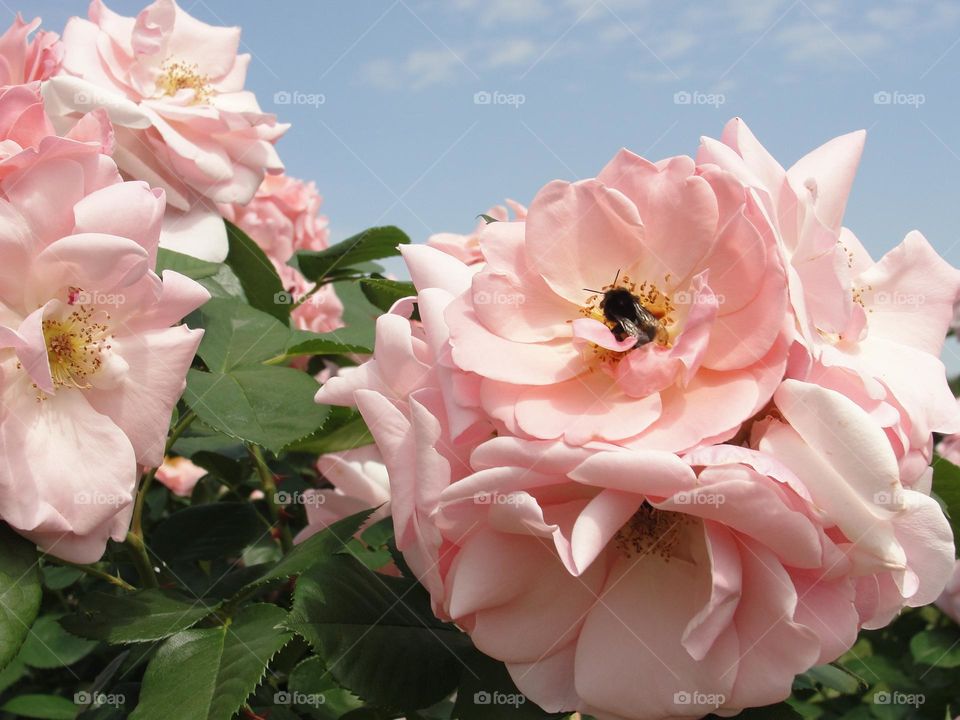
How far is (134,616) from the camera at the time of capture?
1323mm

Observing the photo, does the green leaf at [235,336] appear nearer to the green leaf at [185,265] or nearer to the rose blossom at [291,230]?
the green leaf at [185,265]

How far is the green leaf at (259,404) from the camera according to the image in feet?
4.23

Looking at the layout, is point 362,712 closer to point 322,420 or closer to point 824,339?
point 322,420

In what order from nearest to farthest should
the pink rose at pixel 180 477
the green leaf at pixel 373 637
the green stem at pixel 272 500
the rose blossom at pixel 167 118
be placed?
the green leaf at pixel 373 637
the rose blossom at pixel 167 118
the green stem at pixel 272 500
the pink rose at pixel 180 477

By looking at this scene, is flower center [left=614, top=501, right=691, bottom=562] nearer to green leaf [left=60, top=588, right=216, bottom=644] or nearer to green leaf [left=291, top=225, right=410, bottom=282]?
green leaf [left=60, top=588, right=216, bottom=644]

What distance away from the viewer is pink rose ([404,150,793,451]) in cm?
92

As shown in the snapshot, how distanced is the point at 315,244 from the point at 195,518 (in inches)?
53.8

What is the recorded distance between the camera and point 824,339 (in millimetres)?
1019

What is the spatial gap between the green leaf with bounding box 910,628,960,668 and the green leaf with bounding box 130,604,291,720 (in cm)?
171

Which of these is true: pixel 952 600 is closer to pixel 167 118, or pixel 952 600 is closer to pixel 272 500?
pixel 272 500

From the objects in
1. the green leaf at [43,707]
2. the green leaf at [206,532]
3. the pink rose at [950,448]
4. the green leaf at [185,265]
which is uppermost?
the green leaf at [185,265]

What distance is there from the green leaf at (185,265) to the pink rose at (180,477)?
65.0 inches

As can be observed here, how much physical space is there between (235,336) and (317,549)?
47cm

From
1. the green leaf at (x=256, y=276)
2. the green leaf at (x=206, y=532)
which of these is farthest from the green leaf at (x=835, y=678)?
the green leaf at (x=256, y=276)
